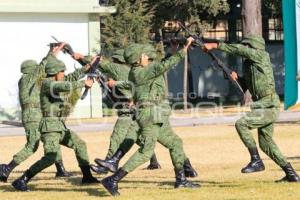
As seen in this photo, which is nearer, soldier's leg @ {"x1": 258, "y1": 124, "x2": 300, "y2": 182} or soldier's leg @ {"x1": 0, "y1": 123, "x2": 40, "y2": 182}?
soldier's leg @ {"x1": 258, "y1": 124, "x2": 300, "y2": 182}

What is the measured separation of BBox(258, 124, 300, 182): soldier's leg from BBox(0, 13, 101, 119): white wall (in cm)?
1975

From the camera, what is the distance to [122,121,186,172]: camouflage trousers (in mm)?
11438

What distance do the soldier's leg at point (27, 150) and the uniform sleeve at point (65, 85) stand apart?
1.58 m

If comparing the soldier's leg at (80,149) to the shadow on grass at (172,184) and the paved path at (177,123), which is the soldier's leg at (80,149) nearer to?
the shadow on grass at (172,184)

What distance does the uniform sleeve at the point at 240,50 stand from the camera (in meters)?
12.0

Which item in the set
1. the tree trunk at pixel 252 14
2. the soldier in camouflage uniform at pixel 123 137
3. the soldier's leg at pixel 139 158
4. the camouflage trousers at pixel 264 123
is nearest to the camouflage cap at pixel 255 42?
the camouflage trousers at pixel 264 123

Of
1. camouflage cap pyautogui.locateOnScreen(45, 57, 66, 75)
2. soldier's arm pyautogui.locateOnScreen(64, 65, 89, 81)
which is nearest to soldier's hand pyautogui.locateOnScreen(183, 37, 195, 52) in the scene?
soldier's arm pyautogui.locateOnScreen(64, 65, 89, 81)

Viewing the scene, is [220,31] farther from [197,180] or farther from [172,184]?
[172,184]

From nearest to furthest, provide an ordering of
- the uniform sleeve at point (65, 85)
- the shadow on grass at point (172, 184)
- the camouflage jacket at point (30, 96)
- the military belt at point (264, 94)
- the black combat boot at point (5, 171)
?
the uniform sleeve at point (65, 85) → the shadow on grass at point (172, 184) → the military belt at point (264, 94) → the black combat boot at point (5, 171) → the camouflage jacket at point (30, 96)

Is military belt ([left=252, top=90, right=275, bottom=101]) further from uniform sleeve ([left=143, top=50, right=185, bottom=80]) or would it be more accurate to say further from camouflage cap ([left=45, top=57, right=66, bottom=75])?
camouflage cap ([left=45, top=57, right=66, bottom=75])

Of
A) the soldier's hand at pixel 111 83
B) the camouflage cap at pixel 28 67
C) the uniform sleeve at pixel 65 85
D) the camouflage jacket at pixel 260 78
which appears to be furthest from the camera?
the camouflage cap at pixel 28 67

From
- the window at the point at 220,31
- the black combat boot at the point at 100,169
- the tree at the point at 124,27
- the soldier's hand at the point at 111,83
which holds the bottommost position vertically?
the black combat boot at the point at 100,169

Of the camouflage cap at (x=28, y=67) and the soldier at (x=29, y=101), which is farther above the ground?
the camouflage cap at (x=28, y=67)

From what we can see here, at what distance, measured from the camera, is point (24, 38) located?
3188 centimetres
